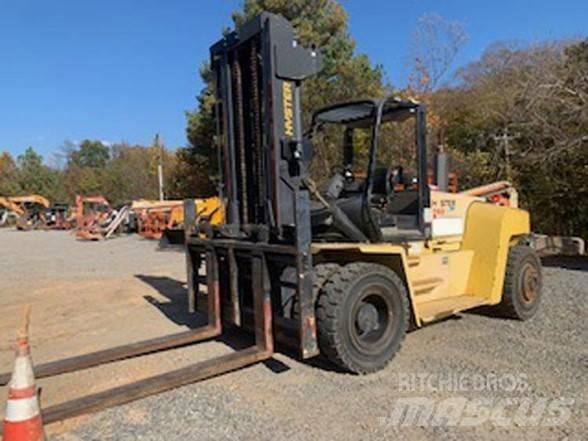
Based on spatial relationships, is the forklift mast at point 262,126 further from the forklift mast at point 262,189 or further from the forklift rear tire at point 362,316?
the forklift rear tire at point 362,316

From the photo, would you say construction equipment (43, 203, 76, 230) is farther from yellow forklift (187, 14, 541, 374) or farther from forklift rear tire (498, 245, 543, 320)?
forklift rear tire (498, 245, 543, 320)

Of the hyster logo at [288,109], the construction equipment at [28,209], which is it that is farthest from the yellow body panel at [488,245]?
the construction equipment at [28,209]

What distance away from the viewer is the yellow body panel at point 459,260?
17.3ft

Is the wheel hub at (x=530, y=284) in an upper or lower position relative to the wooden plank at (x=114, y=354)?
upper

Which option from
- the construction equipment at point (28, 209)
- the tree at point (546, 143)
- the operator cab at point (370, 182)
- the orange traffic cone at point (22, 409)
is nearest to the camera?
the orange traffic cone at point (22, 409)

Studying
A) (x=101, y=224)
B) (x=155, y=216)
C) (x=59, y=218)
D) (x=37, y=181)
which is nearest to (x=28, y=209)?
(x=59, y=218)

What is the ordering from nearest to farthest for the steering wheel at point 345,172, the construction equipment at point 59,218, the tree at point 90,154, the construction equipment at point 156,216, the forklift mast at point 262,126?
the forklift mast at point 262,126 → the steering wheel at point 345,172 → the construction equipment at point 156,216 → the construction equipment at point 59,218 → the tree at point 90,154

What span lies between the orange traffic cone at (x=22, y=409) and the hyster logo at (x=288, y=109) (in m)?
2.76

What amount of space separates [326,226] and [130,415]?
2.53 m

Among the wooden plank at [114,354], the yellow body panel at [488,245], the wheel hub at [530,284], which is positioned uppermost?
the yellow body panel at [488,245]

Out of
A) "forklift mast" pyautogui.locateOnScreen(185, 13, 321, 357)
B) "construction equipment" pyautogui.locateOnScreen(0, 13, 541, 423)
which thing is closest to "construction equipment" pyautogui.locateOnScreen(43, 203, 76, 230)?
"forklift mast" pyautogui.locateOnScreen(185, 13, 321, 357)

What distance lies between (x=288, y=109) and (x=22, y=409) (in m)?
3.12

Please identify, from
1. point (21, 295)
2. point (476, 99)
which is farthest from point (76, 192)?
point (21, 295)

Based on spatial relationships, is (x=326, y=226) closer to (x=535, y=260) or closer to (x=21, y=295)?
(x=535, y=260)
